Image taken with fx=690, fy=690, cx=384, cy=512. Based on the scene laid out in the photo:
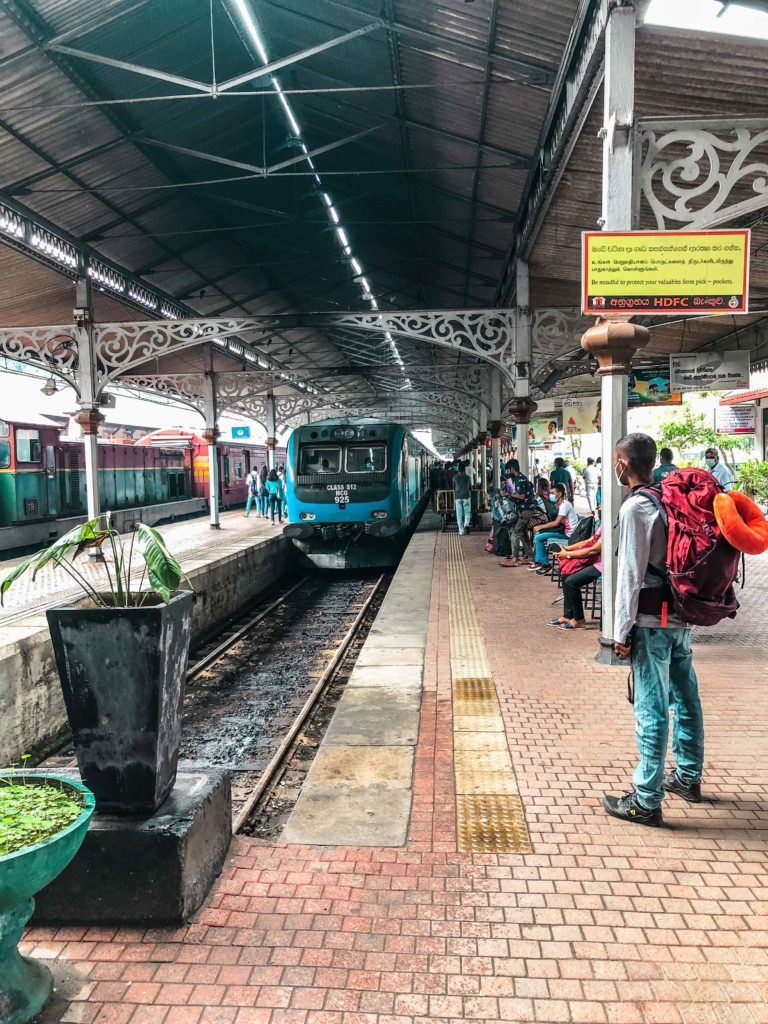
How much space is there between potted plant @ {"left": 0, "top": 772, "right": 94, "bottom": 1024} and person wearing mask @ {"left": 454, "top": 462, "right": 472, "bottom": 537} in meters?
12.7

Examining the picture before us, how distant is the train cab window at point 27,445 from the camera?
49.1 feet

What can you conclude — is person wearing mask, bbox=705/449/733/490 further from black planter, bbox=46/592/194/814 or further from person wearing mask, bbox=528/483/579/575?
black planter, bbox=46/592/194/814

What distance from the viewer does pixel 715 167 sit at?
4.79 m

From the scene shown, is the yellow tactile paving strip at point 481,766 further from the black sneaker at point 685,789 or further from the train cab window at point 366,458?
the train cab window at point 366,458

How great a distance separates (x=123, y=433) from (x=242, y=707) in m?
18.5

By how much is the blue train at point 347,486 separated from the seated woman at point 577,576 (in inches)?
239

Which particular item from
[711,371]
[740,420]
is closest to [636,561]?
[711,371]

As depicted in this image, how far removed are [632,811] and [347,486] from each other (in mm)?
10201

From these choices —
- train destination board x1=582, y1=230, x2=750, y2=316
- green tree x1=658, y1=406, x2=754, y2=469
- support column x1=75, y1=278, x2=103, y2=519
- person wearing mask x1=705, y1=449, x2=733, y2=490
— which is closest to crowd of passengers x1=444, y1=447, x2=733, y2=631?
person wearing mask x1=705, y1=449, x2=733, y2=490

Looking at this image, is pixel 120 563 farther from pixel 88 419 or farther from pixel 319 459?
pixel 319 459

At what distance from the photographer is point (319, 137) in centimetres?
1029

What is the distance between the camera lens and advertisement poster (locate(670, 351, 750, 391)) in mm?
12430

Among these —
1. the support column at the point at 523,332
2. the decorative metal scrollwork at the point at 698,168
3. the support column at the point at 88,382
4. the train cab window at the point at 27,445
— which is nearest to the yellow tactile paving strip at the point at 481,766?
the decorative metal scrollwork at the point at 698,168

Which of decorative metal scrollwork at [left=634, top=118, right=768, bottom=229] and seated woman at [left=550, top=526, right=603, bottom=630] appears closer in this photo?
decorative metal scrollwork at [left=634, top=118, right=768, bottom=229]
